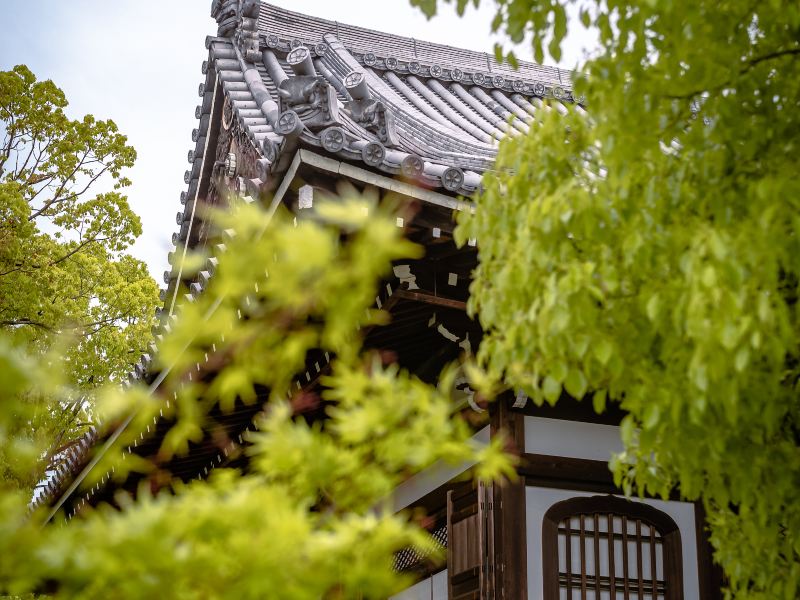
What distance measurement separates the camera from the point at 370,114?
7590mm

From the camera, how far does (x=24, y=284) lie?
17.0 metres

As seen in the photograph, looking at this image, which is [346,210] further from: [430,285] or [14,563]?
[430,285]

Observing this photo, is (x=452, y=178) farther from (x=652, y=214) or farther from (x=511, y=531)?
(x=652, y=214)

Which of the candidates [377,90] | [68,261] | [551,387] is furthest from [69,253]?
[551,387]

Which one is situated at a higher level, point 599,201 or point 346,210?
point 599,201

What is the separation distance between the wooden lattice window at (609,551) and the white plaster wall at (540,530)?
46mm

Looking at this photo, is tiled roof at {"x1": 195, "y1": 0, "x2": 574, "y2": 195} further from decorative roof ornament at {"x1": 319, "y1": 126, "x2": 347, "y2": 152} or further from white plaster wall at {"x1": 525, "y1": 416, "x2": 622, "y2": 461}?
white plaster wall at {"x1": 525, "y1": 416, "x2": 622, "y2": 461}

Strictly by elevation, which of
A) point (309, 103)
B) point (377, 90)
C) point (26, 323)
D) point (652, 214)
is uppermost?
point (377, 90)

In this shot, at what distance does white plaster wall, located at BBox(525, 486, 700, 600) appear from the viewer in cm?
778

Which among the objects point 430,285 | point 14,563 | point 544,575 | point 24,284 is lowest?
point 14,563

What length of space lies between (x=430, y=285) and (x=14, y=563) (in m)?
4.96

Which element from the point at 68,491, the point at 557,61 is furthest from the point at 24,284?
the point at 557,61

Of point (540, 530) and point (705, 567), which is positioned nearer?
point (540, 530)

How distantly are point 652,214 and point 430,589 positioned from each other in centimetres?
601
